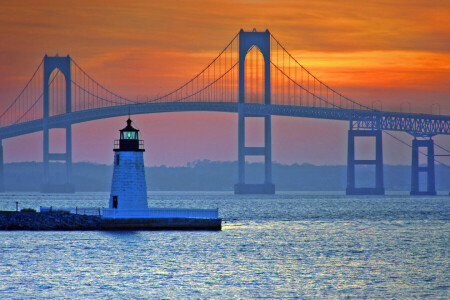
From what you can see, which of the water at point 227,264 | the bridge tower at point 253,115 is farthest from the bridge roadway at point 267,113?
the water at point 227,264

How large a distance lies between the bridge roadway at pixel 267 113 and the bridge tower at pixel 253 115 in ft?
2.79

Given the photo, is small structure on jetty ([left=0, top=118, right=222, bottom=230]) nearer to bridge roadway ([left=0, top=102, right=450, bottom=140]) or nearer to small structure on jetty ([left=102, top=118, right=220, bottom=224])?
small structure on jetty ([left=102, top=118, right=220, bottom=224])

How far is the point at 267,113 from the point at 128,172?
162ft

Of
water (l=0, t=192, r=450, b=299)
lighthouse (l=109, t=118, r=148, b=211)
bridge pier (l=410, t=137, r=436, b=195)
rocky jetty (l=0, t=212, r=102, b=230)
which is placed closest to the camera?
water (l=0, t=192, r=450, b=299)

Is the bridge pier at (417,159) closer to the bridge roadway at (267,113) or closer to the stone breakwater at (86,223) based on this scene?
the bridge roadway at (267,113)

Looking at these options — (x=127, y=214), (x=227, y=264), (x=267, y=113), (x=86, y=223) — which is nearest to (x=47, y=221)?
(x=86, y=223)

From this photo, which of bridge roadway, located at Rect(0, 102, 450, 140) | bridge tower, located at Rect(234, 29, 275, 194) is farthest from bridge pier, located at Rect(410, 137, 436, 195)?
bridge tower, located at Rect(234, 29, 275, 194)

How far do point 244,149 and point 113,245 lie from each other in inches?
2045

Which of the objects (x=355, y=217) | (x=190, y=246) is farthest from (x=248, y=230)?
(x=355, y=217)

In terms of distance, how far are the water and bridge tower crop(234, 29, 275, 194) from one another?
41.9 metres

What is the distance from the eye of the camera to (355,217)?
49094 millimetres

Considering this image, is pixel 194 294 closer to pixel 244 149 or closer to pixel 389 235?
pixel 389 235

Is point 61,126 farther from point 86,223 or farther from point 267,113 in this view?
point 86,223

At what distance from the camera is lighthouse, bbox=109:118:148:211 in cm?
3005
